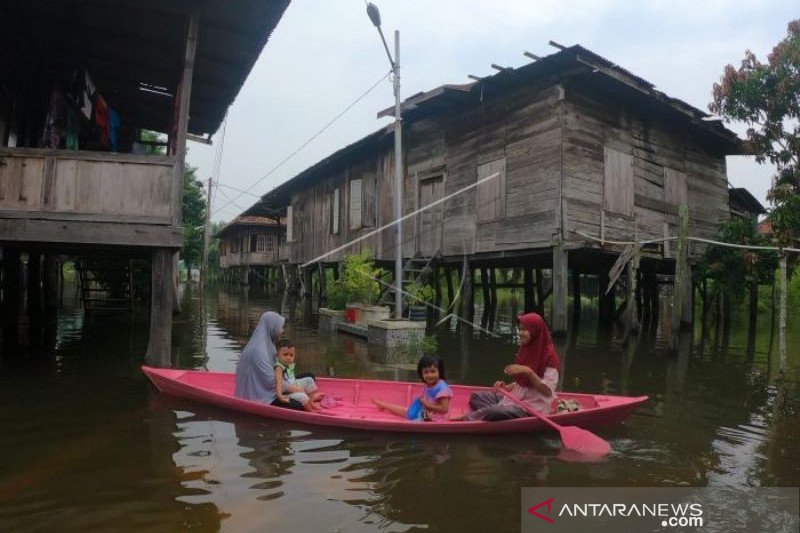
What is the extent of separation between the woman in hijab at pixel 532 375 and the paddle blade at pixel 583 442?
472mm

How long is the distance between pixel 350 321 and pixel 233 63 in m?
6.88

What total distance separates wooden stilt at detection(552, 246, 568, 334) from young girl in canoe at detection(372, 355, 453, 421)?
6.77 metres

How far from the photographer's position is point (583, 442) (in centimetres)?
502

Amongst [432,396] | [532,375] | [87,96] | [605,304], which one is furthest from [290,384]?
[605,304]

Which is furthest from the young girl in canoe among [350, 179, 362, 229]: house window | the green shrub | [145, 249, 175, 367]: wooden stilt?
[350, 179, 362, 229]: house window

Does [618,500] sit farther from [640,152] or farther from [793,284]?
[793,284]

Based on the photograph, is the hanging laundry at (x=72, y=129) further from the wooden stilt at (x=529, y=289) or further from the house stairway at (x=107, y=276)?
the wooden stilt at (x=529, y=289)

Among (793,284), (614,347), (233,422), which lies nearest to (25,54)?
(233,422)

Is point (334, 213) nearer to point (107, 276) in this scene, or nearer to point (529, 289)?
point (529, 289)

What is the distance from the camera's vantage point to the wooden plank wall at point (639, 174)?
1220 centimetres

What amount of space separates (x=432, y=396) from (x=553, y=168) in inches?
316

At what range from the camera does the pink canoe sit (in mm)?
5297

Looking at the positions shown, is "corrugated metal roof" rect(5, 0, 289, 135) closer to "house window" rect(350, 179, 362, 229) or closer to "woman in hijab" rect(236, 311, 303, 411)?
"woman in hijab" rect(236, 311, 303, 411)

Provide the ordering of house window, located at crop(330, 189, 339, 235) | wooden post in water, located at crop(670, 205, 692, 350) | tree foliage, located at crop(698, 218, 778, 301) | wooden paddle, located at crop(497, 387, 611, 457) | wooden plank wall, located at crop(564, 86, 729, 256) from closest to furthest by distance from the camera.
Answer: wooden paddle, located at crop(497, 387, 611, 457)
wooden post in water, located at crop(670, 205, 692, 350)
wooden plank wall, located at crop(564, 86, 729, 256)
tree foliage, located at crop(698, 218, 778, 301)
house window, located at crop(330, 189, 339, 235)
